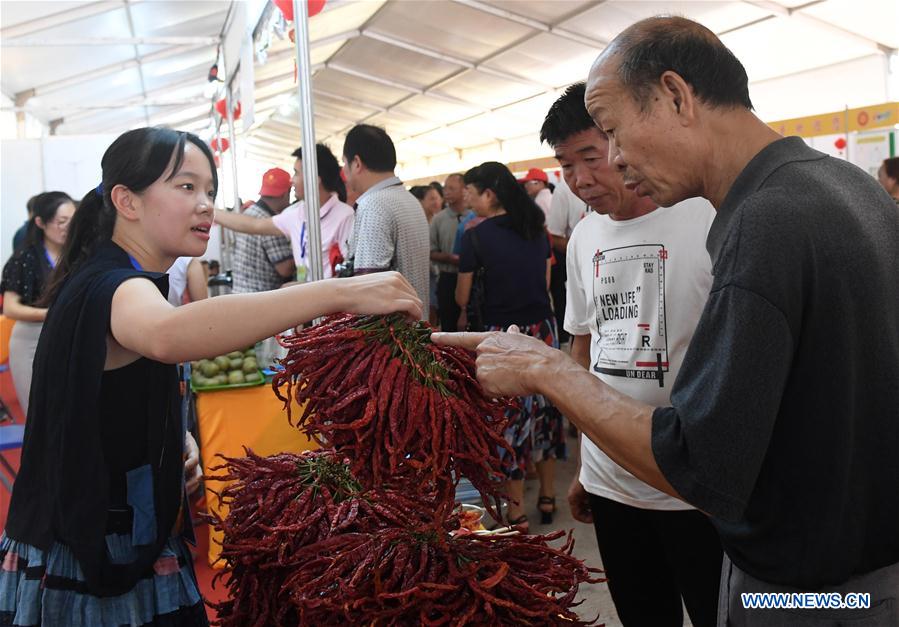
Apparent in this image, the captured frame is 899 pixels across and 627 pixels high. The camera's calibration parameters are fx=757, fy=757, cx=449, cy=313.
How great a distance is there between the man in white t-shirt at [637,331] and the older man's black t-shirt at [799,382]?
830 mm

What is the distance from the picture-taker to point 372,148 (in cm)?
373

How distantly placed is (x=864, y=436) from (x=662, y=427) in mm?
300

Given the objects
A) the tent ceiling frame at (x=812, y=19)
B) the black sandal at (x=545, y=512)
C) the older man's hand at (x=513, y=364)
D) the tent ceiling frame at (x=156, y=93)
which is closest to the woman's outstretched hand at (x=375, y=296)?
the older man's hand at (x=513, y=364)

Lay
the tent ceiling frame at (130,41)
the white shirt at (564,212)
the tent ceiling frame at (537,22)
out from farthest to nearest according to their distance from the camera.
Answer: the tent ceiling frame at (537,22)
the tent ceiling frame at (130,41)
the white shirt at (564,212)

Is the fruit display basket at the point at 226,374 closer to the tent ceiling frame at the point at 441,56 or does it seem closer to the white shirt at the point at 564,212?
the white shirt at the point at 564,212

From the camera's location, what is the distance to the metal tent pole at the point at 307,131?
2.90 metres

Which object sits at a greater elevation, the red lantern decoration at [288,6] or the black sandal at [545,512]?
the red lantern decoration at [288,6]

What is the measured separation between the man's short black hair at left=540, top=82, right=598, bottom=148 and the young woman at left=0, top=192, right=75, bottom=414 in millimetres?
3520

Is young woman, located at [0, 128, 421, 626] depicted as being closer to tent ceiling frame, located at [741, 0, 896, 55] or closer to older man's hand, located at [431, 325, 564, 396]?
older man's hand, located at [431, 325, 564, 396]

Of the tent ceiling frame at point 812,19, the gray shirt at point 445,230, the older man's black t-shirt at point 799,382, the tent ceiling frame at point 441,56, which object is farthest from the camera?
the tent ceiling frame at point 441,56

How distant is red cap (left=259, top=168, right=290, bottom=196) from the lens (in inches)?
196

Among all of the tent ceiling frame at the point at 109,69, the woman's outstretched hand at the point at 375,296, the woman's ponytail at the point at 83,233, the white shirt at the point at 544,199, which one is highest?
the tent ceiling frame at the point at 109,69

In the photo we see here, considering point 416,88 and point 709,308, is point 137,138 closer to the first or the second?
point 709,308

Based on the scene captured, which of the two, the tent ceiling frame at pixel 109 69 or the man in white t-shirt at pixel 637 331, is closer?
the man in white t-shirt at pixel 637 331
